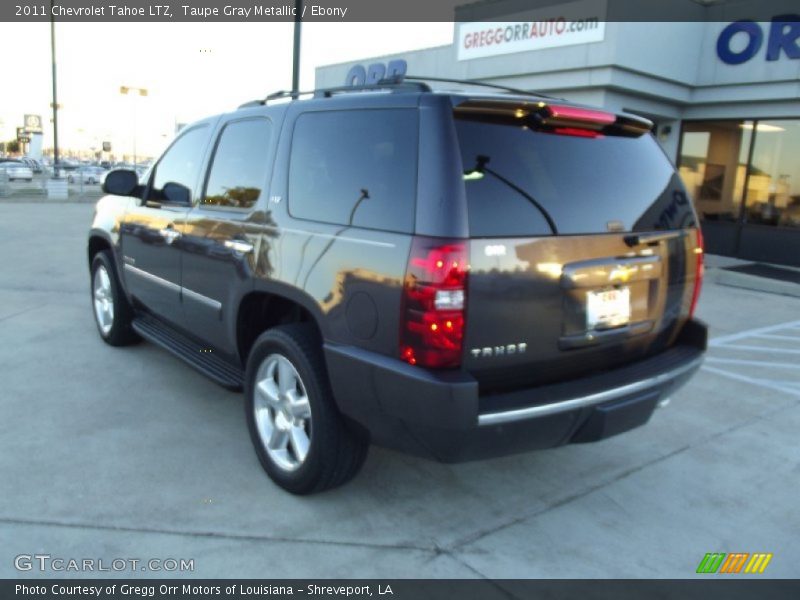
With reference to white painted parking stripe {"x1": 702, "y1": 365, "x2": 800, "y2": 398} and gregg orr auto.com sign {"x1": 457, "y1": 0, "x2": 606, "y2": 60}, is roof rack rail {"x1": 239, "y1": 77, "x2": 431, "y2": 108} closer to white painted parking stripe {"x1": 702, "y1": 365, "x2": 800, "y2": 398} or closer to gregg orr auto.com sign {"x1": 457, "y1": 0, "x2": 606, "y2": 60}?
white painted parking stripe {"x1": 702, "y1": 365, "x2": 800, "y2": 398}

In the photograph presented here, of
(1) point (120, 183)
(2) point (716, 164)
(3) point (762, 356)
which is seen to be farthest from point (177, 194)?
(2) point (716, 164)

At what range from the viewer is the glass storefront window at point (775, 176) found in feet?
39.3

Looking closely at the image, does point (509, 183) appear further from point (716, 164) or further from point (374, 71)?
point (374, 71)

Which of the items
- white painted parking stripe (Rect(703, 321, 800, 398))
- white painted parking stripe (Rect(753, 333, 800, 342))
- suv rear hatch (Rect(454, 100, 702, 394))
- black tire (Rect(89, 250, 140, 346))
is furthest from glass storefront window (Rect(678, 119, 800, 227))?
black tire (Rect(89, 250, 140, 346))

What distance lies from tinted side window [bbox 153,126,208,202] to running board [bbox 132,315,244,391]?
1.02m

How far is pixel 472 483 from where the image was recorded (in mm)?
3535

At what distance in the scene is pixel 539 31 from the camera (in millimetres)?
12008

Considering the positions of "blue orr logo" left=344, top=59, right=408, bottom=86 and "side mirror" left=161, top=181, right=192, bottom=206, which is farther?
"blue orr logo" left=344, top=59, right=408, bottom=86

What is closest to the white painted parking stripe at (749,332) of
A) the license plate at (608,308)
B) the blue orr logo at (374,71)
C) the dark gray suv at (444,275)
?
the dark gray suv at (444,275)

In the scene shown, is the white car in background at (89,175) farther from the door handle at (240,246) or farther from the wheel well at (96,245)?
the door handle at (240,246)

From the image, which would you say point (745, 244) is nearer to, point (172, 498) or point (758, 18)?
point (758, 18)

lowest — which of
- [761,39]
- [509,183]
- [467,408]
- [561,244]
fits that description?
[467,408]

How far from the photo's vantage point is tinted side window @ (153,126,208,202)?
437 centimetres

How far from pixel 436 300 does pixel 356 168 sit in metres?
0.84
